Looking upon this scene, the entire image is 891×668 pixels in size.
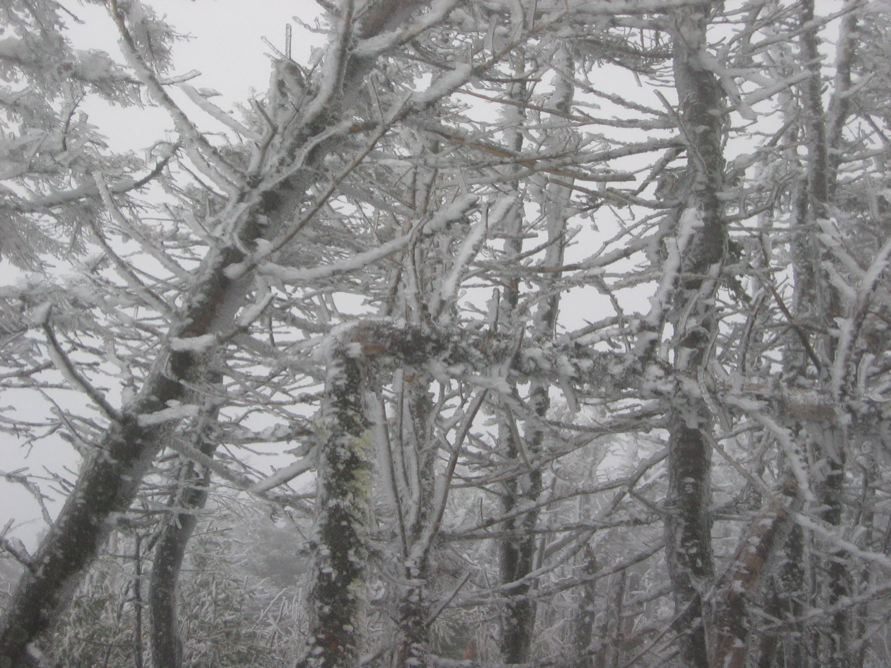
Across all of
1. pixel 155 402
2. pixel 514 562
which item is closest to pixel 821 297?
pixel 514 562

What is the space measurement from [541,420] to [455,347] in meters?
0.43

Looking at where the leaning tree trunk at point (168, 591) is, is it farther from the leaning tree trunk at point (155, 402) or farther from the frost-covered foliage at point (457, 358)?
the leaning tree trunk at point (155, 402)

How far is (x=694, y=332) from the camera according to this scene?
2.90 meters

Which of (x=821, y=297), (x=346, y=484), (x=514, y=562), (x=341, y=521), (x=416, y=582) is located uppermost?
(x=821, y=297)

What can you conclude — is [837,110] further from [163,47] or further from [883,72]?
[163,47]

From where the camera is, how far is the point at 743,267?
263cm

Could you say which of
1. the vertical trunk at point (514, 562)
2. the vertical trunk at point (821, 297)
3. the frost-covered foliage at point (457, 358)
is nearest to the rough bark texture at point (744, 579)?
the frost-covered foliage at point (457, 358)

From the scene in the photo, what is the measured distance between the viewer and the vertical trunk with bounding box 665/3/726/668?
240cm

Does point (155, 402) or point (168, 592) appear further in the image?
point (168, 592)

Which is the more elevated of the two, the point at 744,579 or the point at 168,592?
the point at 744,579

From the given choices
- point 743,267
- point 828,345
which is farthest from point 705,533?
point 828,345

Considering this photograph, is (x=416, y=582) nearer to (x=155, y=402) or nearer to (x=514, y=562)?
(x=155, y=402)

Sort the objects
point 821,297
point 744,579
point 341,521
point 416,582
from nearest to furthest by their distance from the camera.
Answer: point 341,521, point 416,582, point 744,579, point 821,297

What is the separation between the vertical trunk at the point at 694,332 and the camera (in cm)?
240
